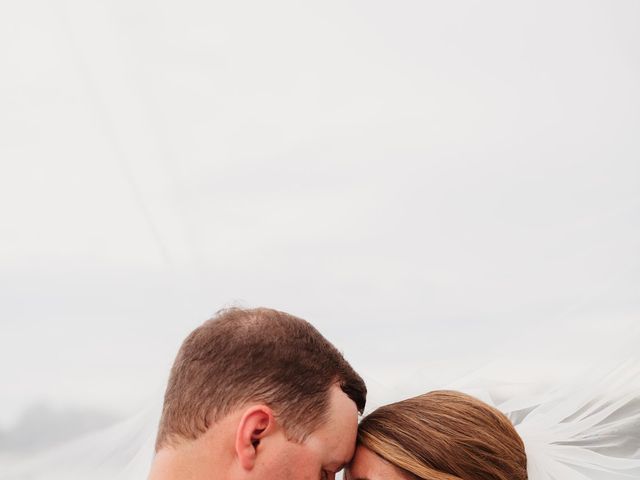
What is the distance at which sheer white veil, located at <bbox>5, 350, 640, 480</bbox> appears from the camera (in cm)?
361

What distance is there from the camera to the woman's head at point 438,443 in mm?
2713

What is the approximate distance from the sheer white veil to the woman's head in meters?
0.72

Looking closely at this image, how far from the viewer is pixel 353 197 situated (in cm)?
401

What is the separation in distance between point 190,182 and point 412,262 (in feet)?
3.56

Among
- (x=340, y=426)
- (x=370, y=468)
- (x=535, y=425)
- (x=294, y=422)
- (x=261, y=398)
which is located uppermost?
(x=261, y=398)

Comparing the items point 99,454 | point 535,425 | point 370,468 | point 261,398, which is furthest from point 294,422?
point 99,454

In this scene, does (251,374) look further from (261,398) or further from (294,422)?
(294,422)

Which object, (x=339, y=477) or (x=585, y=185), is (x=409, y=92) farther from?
(x=339, y=477)

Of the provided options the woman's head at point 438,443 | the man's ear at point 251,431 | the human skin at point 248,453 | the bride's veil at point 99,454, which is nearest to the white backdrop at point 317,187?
the bride's veil at point 99,454

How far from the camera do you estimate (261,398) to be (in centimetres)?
246

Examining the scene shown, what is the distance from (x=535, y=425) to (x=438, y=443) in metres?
0.93

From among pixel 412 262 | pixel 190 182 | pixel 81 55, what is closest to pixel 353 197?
pixel 412 262

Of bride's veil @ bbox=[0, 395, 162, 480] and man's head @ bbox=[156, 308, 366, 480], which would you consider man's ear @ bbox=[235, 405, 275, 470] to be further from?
bride's veil @ bbox=[0, 395, 162, 480]

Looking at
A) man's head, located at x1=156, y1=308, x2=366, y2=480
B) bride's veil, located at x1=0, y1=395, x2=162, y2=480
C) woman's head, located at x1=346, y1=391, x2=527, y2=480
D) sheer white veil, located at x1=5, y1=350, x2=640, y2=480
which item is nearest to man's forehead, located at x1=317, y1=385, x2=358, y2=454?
man's head, located at x1=156, y1=308, x2=366, y2=480
